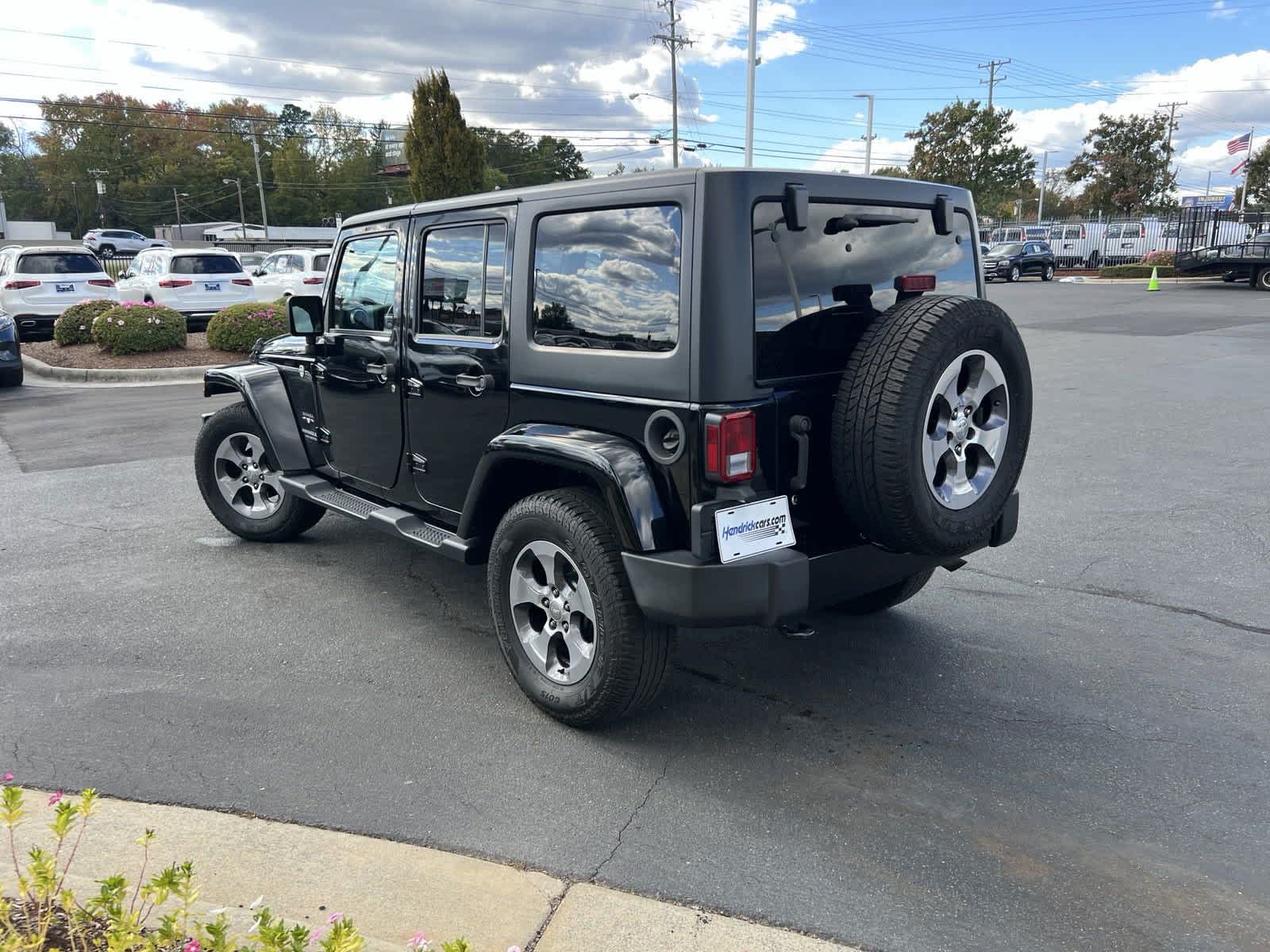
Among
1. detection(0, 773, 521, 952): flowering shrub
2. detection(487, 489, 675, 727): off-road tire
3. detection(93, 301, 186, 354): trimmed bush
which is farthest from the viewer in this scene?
detection(93, 301, 186, 354): trimmed bush

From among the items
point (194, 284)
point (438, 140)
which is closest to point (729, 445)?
point (194, 284)

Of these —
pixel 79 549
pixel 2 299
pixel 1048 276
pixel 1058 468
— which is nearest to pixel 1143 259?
pixel 1048 276

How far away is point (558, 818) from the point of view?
3.01 meters

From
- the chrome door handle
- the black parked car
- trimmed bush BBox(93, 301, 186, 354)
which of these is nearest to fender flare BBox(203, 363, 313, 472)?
the chrome door handle

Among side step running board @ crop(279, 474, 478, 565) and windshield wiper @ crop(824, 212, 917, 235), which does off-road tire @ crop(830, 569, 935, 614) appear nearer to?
windshield wiper @ crop(824, 212, 917, 235)

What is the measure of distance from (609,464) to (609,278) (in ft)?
2.31

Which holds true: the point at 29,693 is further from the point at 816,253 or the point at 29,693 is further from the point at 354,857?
the point at 816,253

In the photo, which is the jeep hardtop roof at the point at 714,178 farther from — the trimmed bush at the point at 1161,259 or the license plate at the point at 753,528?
the trimmed bush at the point at 1161,259

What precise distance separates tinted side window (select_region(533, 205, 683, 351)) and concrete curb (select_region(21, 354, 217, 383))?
11412mm

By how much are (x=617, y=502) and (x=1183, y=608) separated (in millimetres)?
3284

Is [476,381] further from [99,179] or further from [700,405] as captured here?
[99,179]

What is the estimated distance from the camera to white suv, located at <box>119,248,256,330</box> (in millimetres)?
17328

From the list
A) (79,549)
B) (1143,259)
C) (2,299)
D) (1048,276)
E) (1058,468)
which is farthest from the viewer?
(1143,259)

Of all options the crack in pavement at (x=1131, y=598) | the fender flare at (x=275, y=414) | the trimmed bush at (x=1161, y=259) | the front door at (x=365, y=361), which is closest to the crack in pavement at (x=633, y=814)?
the front door at (x=365, y=361)
